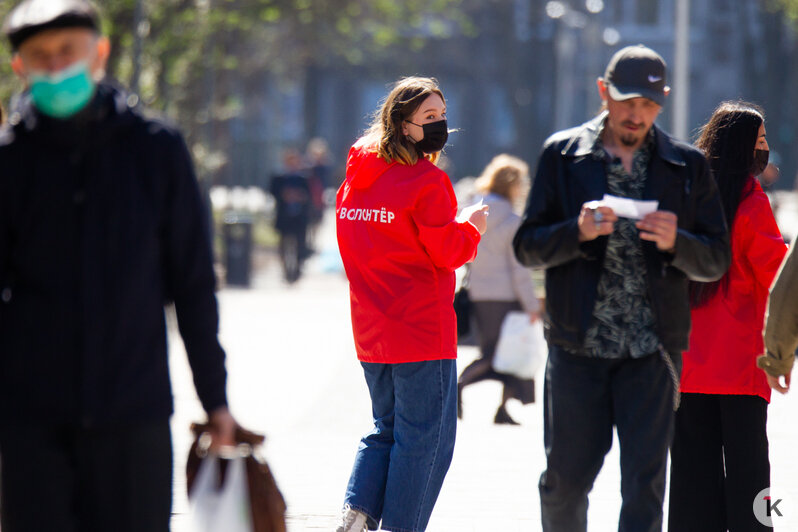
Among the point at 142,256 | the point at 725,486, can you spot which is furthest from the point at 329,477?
the point at 142,256

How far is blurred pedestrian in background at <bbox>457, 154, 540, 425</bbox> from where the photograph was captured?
8953 millimetres

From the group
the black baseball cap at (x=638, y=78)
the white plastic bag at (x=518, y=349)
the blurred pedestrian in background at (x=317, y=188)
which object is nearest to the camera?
the black baseball cap at (x=638, y=78)

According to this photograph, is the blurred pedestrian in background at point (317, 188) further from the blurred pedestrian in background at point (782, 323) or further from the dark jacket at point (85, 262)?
the dark jacket at point (85, 262)

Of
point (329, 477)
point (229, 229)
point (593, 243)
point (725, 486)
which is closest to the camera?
point (593, 243)

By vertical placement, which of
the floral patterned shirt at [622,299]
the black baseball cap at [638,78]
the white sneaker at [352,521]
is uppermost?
the black baseball cap at [638,78]

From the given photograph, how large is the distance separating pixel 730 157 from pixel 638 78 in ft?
2.92

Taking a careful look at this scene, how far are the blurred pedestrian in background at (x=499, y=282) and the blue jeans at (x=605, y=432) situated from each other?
4.41 m

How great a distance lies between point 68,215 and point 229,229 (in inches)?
733

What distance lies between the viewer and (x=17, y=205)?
123 inches

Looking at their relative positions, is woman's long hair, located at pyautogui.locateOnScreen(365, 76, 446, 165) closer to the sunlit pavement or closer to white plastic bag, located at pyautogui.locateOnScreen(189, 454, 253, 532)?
the sunlit pavement

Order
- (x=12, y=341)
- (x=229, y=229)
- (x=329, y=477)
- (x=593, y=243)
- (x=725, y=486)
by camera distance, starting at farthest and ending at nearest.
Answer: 1. (x=229, y=229)
2. (x=329, y=477)
3. (x=725, y=486)
4. (x=593, y=243)
5. (x=12, y=341)

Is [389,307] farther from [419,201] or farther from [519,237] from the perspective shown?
[519,237]

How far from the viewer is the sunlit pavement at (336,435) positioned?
627 cm
